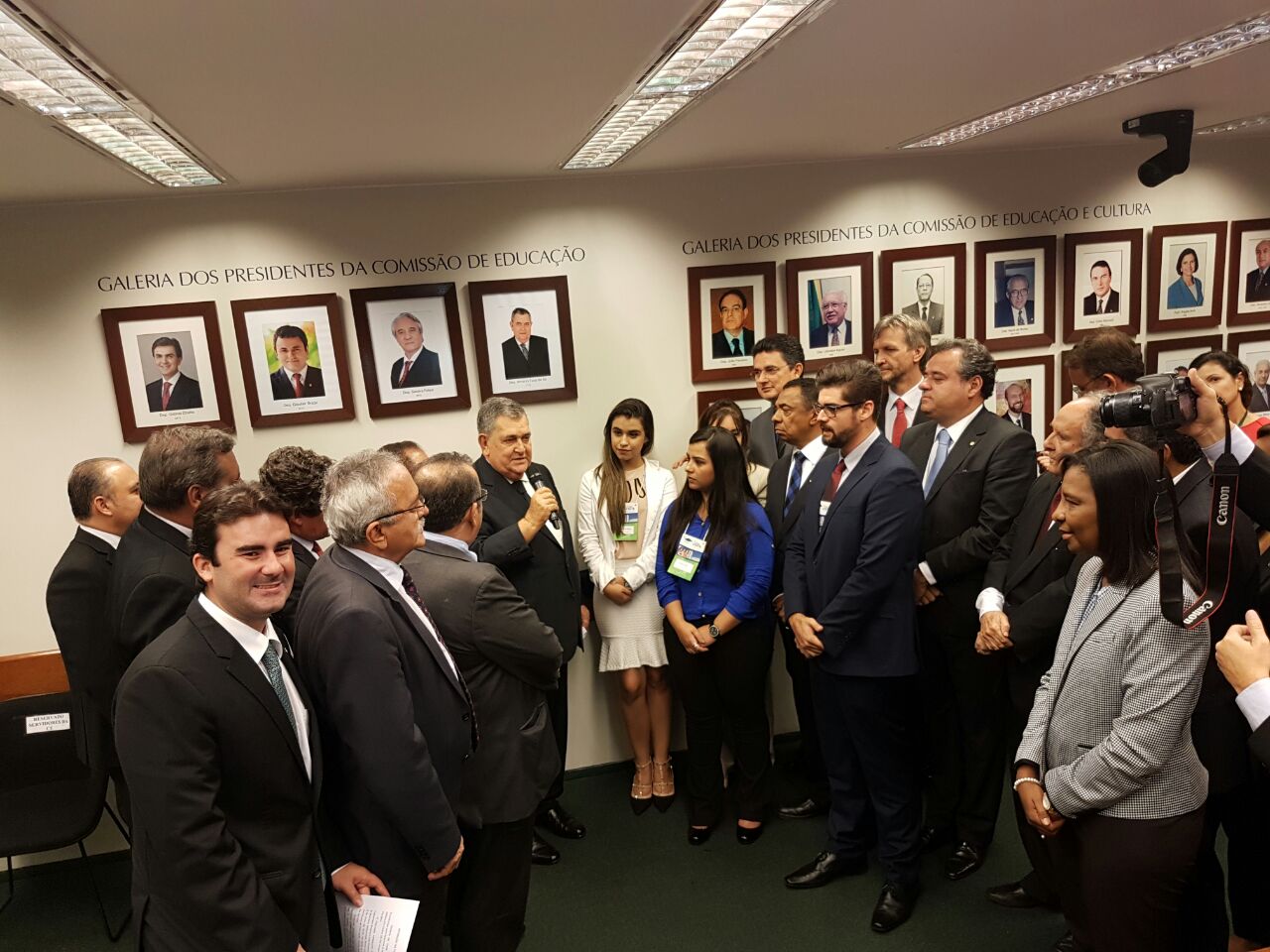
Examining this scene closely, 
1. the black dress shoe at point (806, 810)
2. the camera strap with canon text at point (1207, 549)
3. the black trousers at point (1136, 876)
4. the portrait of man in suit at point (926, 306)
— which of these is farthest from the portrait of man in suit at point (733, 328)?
the black trousers at point (1136, 876)

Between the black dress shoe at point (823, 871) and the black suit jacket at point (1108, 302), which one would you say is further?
the black suit jacket at point (1108, 302)

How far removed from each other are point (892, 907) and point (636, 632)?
1561 mm

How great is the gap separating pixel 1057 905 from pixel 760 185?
3.35 m

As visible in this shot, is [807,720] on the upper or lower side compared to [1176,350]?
lower

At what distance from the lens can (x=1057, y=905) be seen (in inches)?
118

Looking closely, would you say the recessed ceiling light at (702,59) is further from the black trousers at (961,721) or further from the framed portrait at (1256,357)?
the framed portrait at (1256,357)

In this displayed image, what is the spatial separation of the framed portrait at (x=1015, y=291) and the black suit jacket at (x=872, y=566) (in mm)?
1952

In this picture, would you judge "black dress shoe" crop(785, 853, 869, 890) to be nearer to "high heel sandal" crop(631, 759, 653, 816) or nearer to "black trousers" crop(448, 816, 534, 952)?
"high heel sandal" crop(631, 759, 653, 816)

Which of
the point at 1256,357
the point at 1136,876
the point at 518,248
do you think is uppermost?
the point at 518,248

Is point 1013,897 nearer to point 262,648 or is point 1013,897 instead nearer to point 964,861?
point 964,861

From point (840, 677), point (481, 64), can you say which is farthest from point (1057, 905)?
point (481, 64)

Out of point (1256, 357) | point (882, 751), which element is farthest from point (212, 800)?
point (1256, 357)

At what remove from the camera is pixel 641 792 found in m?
4.00

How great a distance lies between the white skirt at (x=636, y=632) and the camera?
154 inches
